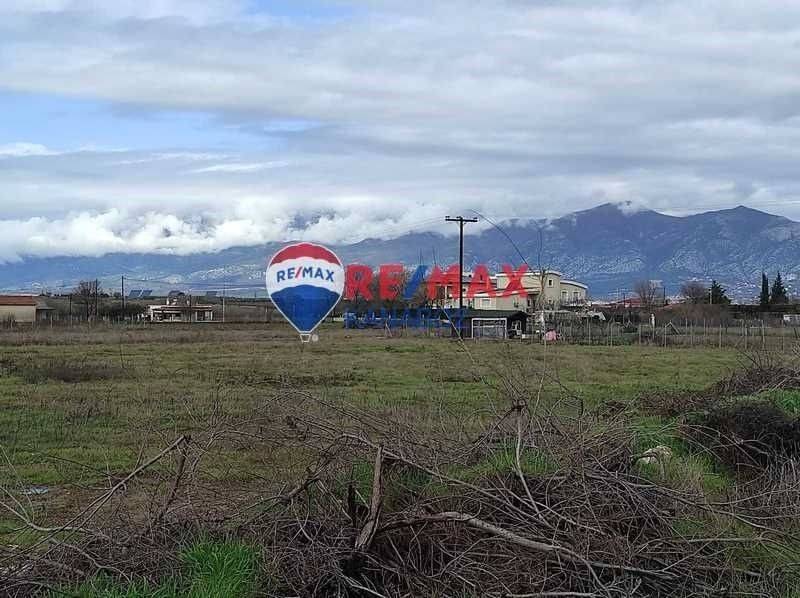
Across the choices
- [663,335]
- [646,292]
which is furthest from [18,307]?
[646,292]

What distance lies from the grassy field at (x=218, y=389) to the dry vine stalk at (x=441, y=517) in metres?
0.33

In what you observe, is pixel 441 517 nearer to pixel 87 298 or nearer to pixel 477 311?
pixel 477 311

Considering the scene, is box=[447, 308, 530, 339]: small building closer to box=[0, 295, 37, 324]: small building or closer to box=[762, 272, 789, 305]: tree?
box=[762, 272, 789, 305]: tree

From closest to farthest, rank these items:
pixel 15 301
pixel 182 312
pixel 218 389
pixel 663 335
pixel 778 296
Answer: pixel 218 389 < pixel 663 335 < pixel 15 301 < pixel 778 296 < pixel 182 312

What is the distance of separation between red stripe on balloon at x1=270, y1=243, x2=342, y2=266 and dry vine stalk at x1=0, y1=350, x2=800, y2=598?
1327 inches

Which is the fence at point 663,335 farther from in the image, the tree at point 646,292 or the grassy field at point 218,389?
the tree at point 646,292

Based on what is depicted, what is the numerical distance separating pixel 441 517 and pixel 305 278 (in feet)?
114

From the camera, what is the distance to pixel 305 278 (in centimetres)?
→ 3972

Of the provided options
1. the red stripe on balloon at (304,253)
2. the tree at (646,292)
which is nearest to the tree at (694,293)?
the tree at (646,292)

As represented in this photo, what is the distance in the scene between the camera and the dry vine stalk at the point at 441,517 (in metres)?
5.28

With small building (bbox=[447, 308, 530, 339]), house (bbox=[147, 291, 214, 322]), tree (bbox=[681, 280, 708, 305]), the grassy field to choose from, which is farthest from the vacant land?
tree (bbox=[681, 280, 708, 305])

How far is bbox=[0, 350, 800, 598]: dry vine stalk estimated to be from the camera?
528cm

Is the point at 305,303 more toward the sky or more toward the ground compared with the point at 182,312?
more toward the sky

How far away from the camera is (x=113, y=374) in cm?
2294
